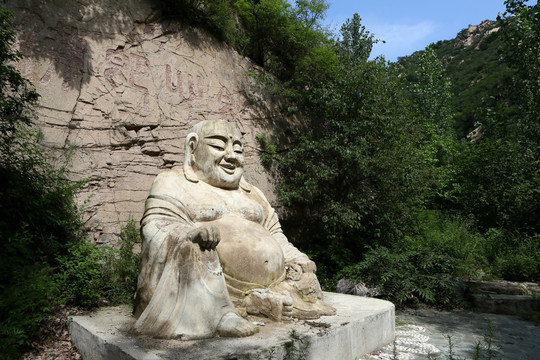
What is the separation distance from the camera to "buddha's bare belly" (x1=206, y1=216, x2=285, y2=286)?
3600mm

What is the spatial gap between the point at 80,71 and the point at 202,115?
2.18 metres

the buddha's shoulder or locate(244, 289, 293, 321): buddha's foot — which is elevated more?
the buddha's shoulder

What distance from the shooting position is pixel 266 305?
11.4 feet

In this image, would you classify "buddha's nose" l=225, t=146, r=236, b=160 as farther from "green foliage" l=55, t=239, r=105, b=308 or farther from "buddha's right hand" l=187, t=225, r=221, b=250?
"green foliage" l=55, t=239, r=105, b=308

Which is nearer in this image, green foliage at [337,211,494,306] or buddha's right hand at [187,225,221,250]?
buddha's right hand at [187,225,221,250]

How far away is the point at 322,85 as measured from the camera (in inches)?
318

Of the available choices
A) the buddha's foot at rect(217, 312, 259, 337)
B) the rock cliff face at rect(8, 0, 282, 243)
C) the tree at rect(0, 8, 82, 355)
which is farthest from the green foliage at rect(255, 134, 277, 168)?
the buddha's foot at rect(217, 312, 259, 337)

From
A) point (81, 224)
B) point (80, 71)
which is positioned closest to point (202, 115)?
point (80, 71)

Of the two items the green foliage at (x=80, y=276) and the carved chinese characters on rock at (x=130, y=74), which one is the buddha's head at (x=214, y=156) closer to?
the green foliage at (x=80, y=276)

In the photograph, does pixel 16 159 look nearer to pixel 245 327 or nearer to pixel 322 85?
pixel 245 327

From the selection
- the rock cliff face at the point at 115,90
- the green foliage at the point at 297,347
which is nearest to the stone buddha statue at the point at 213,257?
the green foliage at the point at 297,347

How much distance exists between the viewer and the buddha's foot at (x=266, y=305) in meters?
3.47

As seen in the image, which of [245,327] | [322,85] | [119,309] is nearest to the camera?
[245,327]

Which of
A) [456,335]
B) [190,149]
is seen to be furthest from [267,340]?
[456,335]
